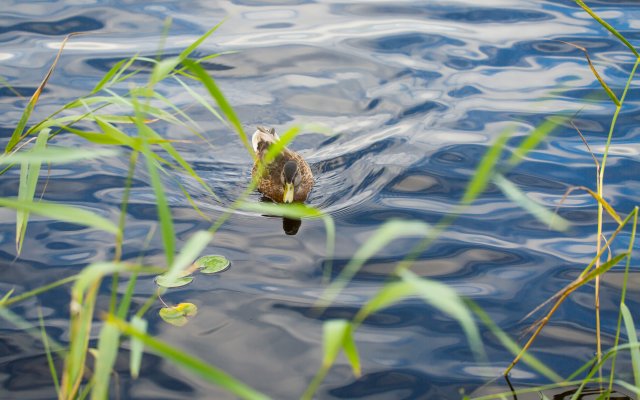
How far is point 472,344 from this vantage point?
3.98m

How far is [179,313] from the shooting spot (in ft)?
13.7

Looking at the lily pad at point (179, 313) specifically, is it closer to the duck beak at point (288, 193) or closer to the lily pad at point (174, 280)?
the lily pad at point (174, 280)

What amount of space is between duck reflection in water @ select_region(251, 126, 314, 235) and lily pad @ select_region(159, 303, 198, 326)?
5.28ft

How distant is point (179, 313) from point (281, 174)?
2.13m

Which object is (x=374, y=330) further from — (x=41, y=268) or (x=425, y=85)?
(x=425, y=85)

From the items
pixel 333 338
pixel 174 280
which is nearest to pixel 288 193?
pixel 174 280

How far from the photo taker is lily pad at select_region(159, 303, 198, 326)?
4.11 metres

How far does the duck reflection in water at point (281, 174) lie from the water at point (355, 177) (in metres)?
0.15

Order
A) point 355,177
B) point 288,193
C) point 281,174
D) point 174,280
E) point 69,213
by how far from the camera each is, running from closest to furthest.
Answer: point 69,213 < point 174,280 < point 288,193 < point 355,177 < point 281,174

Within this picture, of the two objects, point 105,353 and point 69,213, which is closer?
point 105,353

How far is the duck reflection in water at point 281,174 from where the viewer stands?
582 cm

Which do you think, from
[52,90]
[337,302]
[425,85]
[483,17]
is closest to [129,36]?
[52,90]

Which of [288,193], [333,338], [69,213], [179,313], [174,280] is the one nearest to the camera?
[333,338]

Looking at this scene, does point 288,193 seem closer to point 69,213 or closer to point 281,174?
point 281,174
